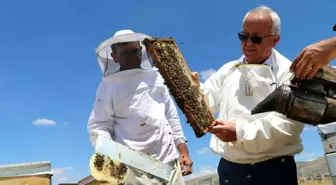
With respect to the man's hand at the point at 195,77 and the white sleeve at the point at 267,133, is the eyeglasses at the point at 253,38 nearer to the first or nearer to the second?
the man's hand at the point at 195,77

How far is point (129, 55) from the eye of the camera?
13.2ft

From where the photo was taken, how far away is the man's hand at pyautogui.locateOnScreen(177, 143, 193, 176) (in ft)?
13.0

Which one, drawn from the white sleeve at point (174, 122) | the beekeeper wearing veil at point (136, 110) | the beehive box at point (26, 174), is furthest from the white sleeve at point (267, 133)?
the beehive box at point (26, 174)

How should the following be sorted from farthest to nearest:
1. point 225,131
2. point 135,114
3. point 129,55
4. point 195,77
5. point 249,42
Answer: point 129,55
point 135,114
point 195,77
point 249,42
point 225,131

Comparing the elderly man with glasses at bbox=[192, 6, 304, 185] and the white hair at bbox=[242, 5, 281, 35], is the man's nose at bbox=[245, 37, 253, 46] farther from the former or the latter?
the white hair at bbox=[242, 5, 281, 35]

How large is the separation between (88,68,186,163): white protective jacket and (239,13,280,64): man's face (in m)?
1.29

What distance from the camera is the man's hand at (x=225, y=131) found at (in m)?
2.51

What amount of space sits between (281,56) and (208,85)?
0.58m

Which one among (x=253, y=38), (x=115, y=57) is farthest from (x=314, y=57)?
(x=115, y=57)

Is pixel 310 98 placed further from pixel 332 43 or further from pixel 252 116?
pixel 252 116

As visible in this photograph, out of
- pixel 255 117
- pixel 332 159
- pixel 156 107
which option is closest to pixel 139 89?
pixel 156 107

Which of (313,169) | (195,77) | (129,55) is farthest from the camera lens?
(313,169)

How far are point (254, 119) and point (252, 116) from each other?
26mm

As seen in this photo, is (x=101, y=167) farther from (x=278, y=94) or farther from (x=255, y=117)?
(x=278, y=94)
